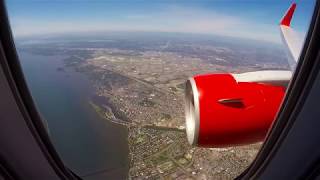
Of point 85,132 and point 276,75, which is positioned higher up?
point 276,75

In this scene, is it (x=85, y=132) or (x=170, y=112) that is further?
(x=85, y=132)

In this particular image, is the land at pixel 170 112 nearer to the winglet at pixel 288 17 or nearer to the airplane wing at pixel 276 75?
the winglet at pixel 288 17

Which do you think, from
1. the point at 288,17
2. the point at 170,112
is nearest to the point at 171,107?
the point at 170,112

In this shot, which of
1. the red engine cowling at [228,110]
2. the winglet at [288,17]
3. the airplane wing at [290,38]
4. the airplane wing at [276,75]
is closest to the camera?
the red engine cowling at [228,110]

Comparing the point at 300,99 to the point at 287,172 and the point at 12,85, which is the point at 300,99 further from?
the point at 12,85

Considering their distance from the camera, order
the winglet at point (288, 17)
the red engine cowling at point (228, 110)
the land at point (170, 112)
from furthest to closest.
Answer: the land at point (170, 112) → the winglet at point (288, 17) → the red engine cowling at point (228, 110)

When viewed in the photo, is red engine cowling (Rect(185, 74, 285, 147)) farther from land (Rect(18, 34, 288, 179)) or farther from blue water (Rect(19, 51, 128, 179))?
blue water (Rect(19, 51, 128, 179))

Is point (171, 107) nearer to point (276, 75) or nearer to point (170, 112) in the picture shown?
point (170, 112)

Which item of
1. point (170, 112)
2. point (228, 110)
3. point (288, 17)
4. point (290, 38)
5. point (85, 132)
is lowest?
point (85, 132)

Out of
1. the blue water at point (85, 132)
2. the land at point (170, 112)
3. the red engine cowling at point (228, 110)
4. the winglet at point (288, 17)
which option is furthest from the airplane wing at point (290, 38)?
the blue water at point (85, 132)

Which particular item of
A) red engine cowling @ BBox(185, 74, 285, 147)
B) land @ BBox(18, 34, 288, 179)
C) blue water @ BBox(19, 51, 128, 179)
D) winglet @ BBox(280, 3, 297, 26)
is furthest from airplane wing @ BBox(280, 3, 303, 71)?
blue water @ BBox(19, 51, 128, 179)
